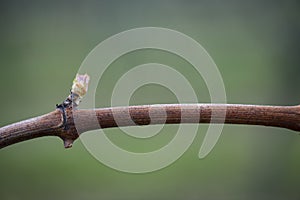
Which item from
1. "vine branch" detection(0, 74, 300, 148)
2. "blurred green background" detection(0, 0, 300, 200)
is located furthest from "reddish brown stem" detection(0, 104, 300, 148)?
"blurred green background" detection(0, 0, 300, 200)

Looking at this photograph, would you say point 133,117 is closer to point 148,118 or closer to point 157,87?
point 148,118

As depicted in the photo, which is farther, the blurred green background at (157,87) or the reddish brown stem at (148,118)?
the blurred green background at (157,87)

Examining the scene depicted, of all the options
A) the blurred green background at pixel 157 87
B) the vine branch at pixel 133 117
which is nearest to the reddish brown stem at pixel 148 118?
the vine branch at pixel 133 117

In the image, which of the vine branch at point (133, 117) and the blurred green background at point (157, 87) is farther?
the blurred green background at point (157, 87)

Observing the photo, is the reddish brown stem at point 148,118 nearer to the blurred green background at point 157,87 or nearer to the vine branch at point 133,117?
the vine branch at point 133,117

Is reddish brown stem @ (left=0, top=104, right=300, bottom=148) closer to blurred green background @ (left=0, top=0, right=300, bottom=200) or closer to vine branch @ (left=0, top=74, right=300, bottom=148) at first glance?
vine branch @ (left=0, top=74, right=300, bottom=148)

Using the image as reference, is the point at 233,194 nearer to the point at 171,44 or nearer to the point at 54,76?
the point at 171,44

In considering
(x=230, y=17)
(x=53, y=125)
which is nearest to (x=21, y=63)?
(x=230, y=17)
